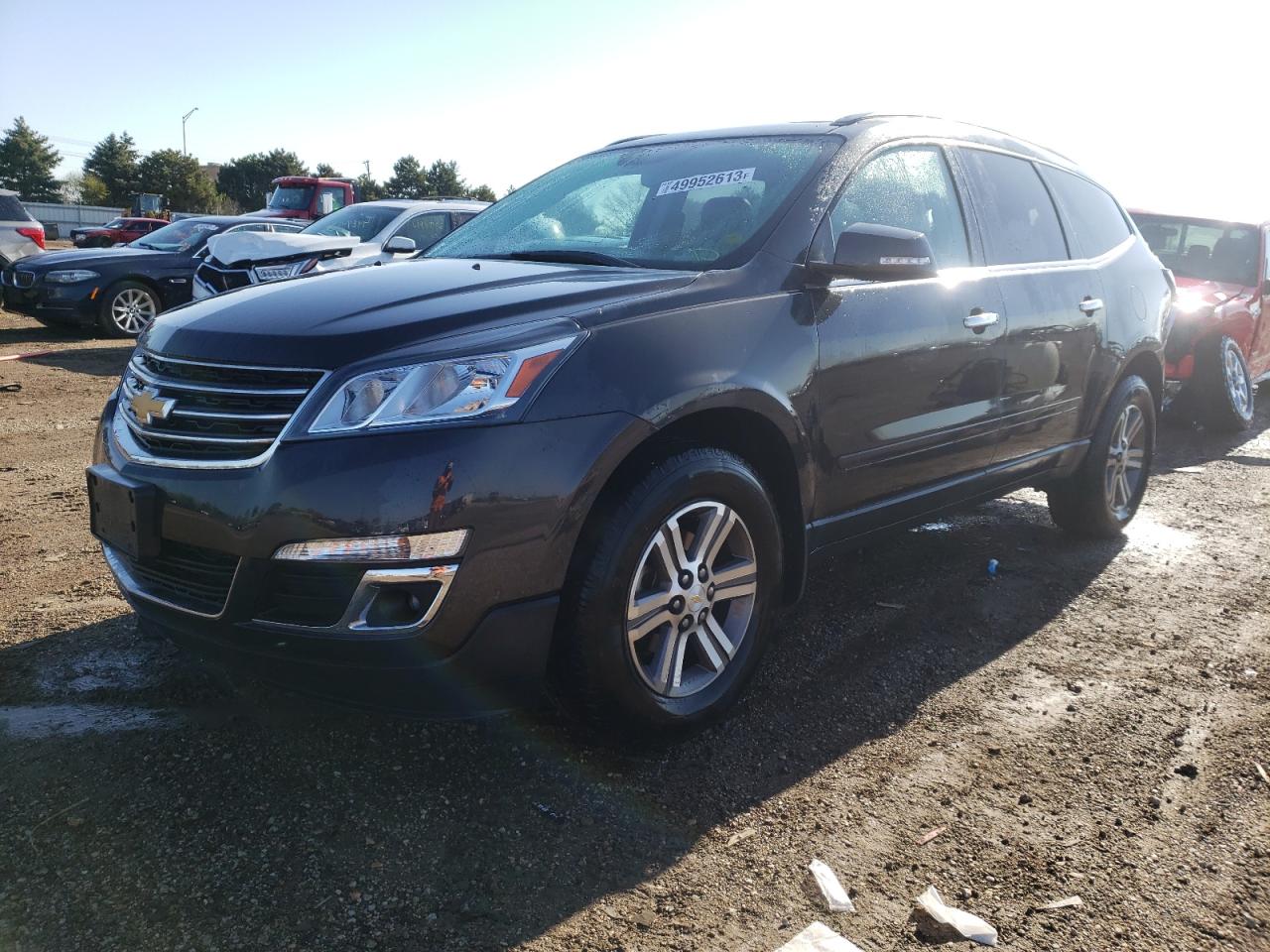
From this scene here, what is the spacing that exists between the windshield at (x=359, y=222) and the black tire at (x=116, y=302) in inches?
90.5

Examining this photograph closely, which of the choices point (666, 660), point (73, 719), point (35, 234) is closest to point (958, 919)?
point (666, 660)

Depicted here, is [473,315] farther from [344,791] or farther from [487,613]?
[344,791]

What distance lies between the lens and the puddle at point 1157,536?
201 inches

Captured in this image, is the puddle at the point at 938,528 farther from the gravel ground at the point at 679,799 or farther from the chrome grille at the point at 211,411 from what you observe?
the chrome grille at the point at 211,411

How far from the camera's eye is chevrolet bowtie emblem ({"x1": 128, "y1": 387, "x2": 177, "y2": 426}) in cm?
264

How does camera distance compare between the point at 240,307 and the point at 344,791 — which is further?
the point at 240,307

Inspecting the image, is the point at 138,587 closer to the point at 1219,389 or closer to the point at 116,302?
the point at 1219,389

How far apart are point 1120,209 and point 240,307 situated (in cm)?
437

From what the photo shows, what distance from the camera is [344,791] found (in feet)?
8.54

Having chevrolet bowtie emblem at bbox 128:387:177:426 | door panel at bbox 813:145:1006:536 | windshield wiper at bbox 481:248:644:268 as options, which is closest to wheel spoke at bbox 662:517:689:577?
door panel at bbox 813:145:1006:536

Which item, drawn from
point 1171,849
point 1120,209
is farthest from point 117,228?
point 1171,849

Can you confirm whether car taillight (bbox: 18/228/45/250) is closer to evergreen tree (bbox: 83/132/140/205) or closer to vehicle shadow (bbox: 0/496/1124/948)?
vehicle shadow (bbox: 0/496/1124/948)

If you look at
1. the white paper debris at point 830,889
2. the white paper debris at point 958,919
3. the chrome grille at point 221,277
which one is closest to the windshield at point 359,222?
the chrome grille at point 221,277

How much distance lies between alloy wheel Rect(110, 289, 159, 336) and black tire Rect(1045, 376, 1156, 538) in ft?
32.8
